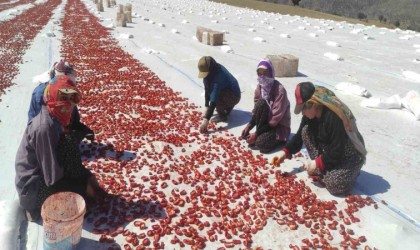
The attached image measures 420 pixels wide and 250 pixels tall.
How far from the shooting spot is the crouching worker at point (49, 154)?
10.3 feet

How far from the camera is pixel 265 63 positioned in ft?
16.5

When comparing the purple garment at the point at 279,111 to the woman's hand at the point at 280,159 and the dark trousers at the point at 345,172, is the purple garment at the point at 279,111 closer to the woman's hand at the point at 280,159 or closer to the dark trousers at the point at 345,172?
the woman's hand at the point at 280,159

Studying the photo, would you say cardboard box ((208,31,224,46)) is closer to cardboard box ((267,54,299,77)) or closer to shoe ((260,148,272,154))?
cardboard box ((267,54,299,77))

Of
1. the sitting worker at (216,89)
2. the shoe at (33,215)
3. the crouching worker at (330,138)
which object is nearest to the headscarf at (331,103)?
the crouching worker at (330,138)

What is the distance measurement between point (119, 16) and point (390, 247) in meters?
17.8

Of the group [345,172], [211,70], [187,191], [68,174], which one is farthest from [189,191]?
[211,70]

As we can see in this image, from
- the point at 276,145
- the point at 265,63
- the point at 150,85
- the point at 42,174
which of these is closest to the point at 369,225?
the point at 276,145

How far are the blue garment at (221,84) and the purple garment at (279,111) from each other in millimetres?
739

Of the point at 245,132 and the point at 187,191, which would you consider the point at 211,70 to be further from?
the point at 187,191

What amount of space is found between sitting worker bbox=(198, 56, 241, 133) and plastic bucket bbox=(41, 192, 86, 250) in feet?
9.40

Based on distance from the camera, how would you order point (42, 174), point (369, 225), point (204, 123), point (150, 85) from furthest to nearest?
point (150, 85) → point (204, 123) → point (369, 225) → point (42, 174)

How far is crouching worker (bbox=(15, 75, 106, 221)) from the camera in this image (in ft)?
10.3

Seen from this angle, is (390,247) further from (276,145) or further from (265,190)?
(276,145)

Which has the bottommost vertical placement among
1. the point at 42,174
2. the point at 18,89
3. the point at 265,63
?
the point at 18,89
